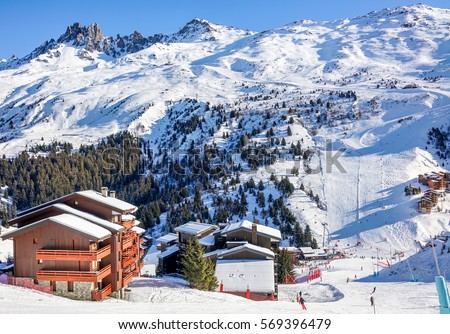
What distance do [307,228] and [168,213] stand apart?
3469 centimetres

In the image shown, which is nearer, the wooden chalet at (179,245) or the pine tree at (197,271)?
the pine tree at (197,271)

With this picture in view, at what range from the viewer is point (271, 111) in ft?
517

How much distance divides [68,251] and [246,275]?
1670 centimetres

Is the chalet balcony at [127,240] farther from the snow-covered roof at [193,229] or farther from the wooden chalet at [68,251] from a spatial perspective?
the snow-covered roof at [193,229]

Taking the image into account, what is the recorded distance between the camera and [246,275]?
124ft

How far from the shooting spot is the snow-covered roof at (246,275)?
35.7 metres

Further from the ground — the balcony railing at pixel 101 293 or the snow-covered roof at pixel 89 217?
the snow-covered roof at pixel 89 217

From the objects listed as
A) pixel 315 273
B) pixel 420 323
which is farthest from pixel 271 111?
pixel 420 323

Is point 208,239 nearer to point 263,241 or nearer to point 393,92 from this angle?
point 263,241

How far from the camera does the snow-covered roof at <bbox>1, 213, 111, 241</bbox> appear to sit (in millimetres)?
26062

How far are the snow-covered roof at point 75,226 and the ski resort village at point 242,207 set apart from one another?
0.39 ft

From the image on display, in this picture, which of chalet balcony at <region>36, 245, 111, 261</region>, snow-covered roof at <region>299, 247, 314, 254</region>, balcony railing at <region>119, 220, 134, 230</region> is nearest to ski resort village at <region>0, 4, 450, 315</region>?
chalet balcony at <region>36, 245, 111, 261</region>

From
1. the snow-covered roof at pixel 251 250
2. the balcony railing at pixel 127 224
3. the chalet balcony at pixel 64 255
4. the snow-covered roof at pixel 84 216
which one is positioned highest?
the snow-covered roof at pixel 84 216

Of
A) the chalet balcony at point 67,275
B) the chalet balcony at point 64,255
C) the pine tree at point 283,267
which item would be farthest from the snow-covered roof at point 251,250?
the chalet balcony at point 64,255
